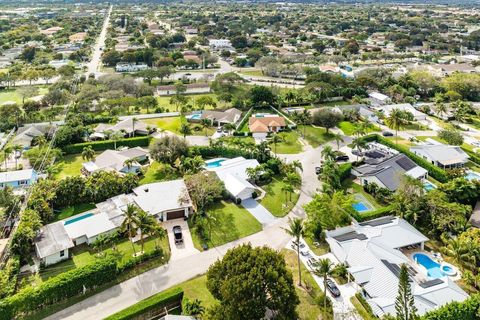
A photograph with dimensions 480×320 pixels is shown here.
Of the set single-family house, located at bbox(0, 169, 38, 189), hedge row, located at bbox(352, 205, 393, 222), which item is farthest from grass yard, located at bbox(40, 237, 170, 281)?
hedge row, located at bbox(352, 205, 393, 222)

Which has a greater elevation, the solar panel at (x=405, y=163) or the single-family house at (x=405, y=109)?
the solar panel at (x=405, y=163)

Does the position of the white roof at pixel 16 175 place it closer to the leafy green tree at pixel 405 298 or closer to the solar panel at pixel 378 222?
the solar panel at pixel 378 222

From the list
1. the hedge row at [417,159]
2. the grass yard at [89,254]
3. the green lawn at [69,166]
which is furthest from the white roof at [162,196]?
the hedge row at [417,159]

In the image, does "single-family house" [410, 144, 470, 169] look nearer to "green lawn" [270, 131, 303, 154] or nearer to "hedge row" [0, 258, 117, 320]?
"green lawn" [270, 131, 303, 154]

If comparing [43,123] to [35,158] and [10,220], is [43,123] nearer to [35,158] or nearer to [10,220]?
[35,158]

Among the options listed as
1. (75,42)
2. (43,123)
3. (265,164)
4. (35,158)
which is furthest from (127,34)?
(265,164)

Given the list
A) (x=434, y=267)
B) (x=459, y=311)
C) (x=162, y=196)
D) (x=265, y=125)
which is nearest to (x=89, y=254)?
(x=162, y=196)
